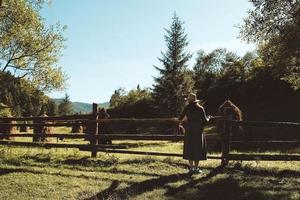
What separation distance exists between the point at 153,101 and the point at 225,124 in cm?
5568

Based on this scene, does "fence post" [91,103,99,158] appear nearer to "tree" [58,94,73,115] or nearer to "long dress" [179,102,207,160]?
"long dress" [179,102,207,160]

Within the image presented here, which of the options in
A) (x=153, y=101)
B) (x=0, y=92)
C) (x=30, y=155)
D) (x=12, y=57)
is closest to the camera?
(x=30, y=155)

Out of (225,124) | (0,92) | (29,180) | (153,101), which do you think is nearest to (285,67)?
(225,124)

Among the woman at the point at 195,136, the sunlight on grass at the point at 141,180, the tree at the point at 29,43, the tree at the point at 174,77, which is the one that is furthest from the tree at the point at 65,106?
the woman at the point at 195,136

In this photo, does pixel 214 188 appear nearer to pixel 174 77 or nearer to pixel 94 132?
pixel 94 132

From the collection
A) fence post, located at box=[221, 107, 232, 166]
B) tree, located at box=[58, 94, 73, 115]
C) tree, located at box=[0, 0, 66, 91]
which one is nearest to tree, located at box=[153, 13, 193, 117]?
tree, located at box=[0, 0, 66, 91]

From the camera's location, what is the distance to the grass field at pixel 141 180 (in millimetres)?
10781

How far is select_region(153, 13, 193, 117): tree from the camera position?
67.3m

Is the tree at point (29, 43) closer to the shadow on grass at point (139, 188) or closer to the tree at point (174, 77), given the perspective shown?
the shadow on grass at point (139, 188)

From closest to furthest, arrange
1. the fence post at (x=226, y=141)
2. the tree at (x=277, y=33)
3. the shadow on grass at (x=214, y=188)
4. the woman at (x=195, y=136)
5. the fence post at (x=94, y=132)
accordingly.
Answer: the shadow on grass at (x=214, y=188) → the woman at (x=195, y=136) → the fence post at (x=226, y=141) → the fence post at (x=94, y=132) → the tree at (x=277, y=33)

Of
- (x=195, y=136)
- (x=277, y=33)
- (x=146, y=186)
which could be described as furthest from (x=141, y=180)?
(x=277, y=33)

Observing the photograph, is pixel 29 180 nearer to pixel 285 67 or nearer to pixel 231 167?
pixel 231 167

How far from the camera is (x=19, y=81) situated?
29.3 metres

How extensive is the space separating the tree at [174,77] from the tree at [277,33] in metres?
37.1
